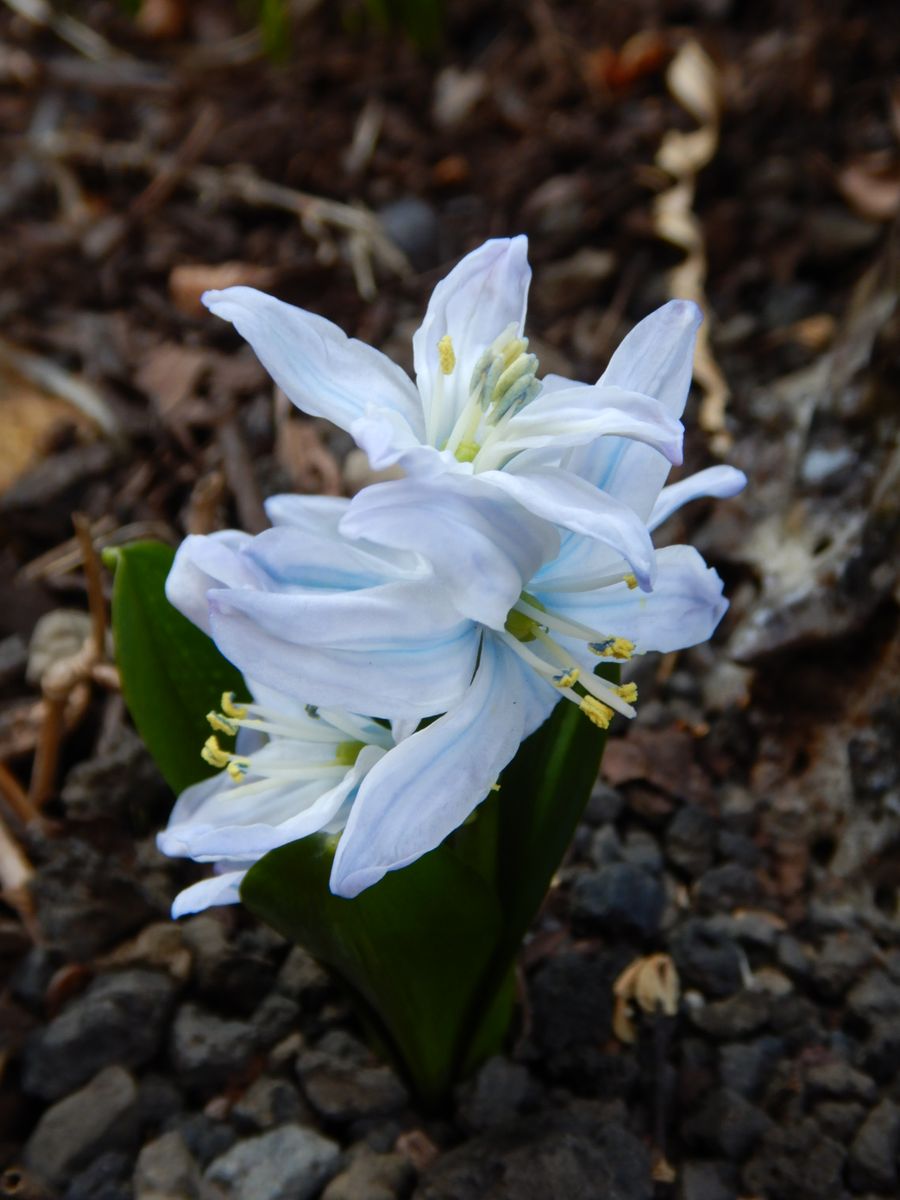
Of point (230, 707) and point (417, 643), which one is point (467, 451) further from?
point (230, 707)

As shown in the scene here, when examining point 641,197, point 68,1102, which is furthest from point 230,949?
point 641,197

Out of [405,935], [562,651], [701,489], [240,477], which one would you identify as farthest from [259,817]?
[240,477]

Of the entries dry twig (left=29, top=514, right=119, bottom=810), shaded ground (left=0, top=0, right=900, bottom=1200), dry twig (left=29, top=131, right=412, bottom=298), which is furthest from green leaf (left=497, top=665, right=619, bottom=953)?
dry twig (left=29, top=131, right=412, bottom=298)

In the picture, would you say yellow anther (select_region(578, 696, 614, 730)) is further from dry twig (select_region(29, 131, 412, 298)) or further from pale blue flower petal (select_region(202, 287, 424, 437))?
dry twig (select_region(29, 131, 412, 298))

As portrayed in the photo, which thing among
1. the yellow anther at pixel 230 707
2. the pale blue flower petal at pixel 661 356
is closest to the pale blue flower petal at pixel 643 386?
the pale blue flower petal at pixel 661 356

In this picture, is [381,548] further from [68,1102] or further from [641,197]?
[641,197]

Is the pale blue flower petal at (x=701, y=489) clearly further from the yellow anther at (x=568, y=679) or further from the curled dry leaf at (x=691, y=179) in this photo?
the curled dry leaf at (x=691, y=179)
